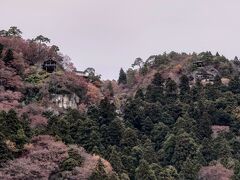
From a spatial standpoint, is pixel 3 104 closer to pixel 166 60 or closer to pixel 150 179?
pixel 150 179

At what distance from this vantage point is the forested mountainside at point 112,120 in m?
69.9

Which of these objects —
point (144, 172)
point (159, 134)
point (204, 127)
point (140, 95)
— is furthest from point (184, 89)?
point (144, 172)

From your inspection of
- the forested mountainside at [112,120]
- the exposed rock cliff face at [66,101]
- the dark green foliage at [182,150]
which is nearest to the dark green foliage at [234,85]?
the forested mountainside at [112,120]

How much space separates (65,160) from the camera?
229ft

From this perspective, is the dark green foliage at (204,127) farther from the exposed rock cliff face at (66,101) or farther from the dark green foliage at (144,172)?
the exposed rock cliff face at (66,101)

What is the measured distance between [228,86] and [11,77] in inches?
1068

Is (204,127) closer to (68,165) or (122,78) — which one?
(68,165)

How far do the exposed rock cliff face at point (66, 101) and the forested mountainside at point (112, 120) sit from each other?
13cm

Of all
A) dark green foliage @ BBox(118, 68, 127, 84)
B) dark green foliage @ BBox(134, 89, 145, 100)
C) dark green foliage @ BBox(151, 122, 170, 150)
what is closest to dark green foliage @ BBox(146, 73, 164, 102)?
dark green foliage @ BBox(134, 89, 145, 100)

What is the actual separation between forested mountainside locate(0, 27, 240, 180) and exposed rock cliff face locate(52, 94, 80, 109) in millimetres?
126

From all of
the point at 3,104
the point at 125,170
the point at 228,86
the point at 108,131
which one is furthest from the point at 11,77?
the point at 228,86

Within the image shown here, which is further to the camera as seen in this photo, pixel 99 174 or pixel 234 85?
pixel 234 85

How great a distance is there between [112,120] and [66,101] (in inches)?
367

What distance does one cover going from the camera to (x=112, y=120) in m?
82.8
